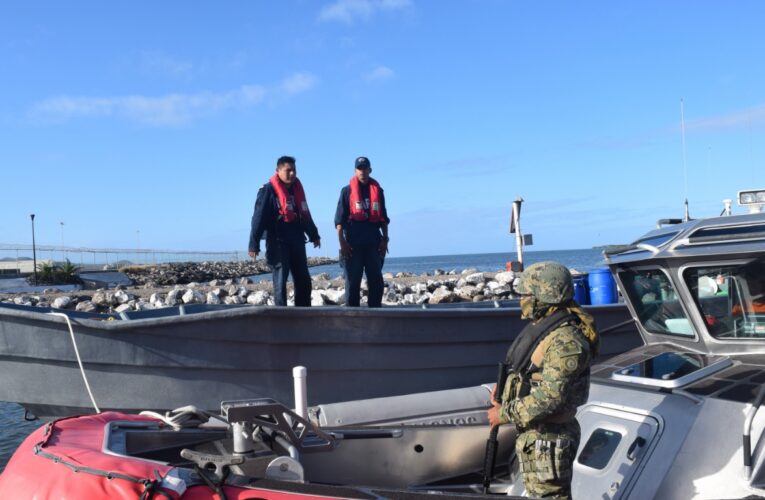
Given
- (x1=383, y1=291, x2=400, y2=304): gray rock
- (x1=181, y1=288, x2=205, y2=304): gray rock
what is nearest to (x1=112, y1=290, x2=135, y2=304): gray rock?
(x1=181, y1=288, x2=205, y2=304): gray rock

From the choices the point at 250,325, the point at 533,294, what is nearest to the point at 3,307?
the point at 250,325

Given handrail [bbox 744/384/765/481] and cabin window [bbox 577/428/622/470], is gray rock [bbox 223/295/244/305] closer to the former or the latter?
cabin window [bbox 577/428/622/470]

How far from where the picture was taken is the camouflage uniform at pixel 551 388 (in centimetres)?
290

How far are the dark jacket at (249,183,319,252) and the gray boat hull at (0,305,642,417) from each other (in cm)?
97

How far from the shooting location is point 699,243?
3.64 meters

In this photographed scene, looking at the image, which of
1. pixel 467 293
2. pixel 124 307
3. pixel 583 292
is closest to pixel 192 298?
pixel 124 307

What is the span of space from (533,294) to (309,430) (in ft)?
5.06

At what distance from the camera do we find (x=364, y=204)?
6.86m

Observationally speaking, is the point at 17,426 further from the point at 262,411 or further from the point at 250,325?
the point at 262,411

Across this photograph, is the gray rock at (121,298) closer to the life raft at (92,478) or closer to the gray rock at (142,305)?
the gray rock at (142,305)

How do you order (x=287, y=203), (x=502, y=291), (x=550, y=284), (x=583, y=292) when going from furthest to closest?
(x=502, y=291) < (x=583, y=292) < (x=287, y=203) < (x=550, y=284)

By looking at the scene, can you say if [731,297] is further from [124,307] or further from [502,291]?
[124,307]

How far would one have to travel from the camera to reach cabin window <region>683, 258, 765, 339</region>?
3.57 meters

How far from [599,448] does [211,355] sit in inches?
131
